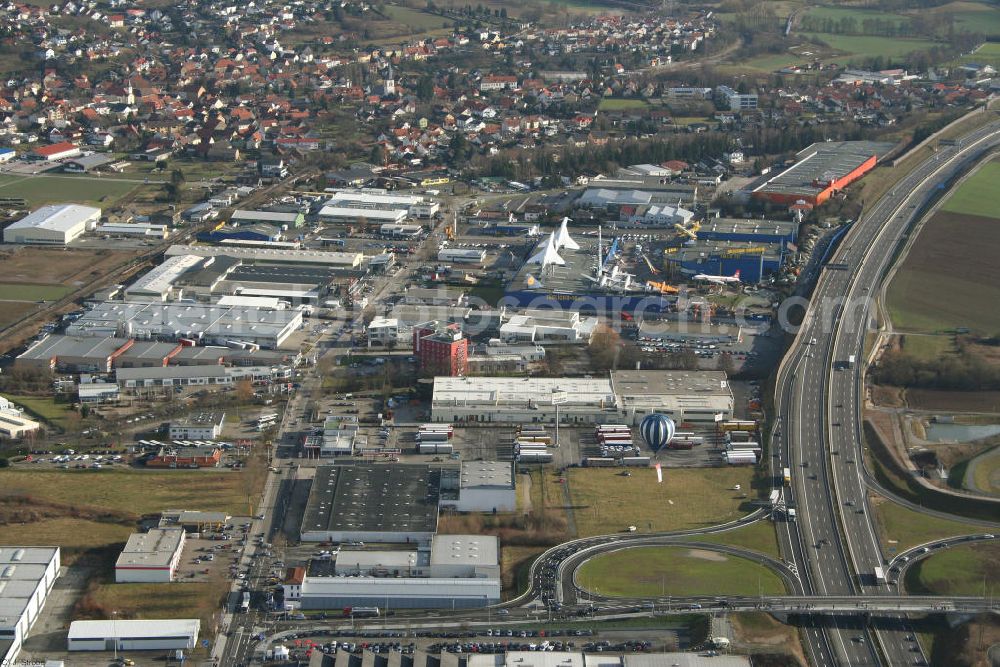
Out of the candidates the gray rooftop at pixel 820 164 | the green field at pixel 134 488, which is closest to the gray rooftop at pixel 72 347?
the green field at pixel 134 488

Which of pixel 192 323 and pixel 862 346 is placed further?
pixel 192 323

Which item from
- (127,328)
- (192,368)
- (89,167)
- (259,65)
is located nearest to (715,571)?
(192,368)

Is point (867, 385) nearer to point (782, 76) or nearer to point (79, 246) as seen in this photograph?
point (79, 246)

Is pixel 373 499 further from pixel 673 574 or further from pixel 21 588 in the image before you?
pixel 21 588

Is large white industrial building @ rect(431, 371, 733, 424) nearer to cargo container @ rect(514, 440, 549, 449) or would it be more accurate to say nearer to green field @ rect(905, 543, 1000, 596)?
cargo container @ rect(514, 440, 549, 449)

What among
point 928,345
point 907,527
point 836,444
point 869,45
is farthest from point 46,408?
point 869,45
